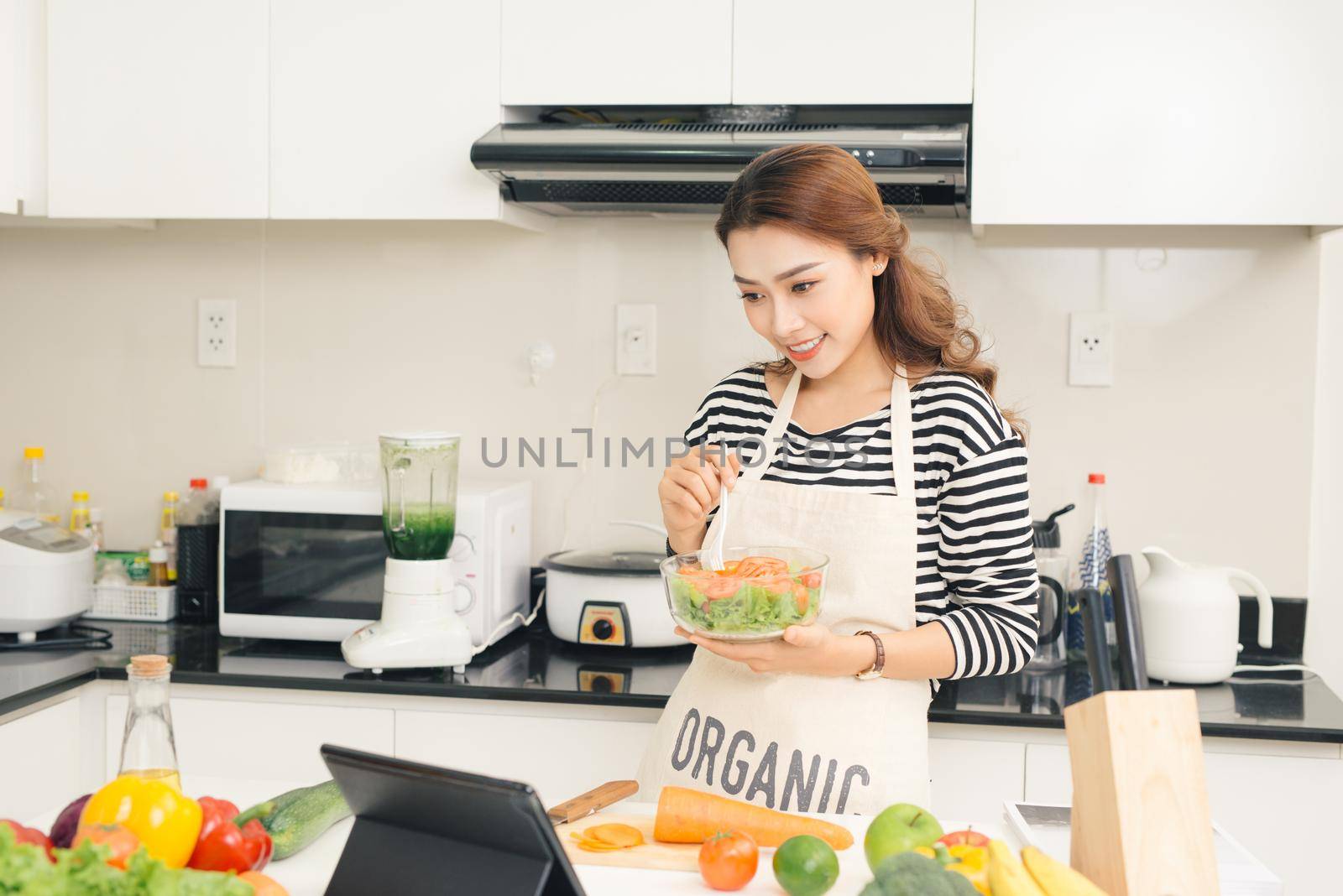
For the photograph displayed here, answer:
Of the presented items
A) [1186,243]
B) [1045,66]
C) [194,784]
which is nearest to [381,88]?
[1045,66]

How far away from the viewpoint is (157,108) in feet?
6.82

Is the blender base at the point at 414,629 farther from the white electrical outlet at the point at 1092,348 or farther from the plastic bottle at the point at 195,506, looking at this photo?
the white electrical outlet at the point at 1092,348

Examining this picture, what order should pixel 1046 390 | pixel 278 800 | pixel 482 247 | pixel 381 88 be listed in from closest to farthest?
1. pixel 278 800
2. pixel 381 88
3. pixel 1046 390
4. pixel 482 247

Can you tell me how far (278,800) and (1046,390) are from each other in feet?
5.15

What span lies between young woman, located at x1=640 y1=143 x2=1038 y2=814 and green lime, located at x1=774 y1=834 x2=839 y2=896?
36 centimetres

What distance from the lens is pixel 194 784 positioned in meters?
1.20

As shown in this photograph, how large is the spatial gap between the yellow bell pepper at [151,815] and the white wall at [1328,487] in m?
1.89

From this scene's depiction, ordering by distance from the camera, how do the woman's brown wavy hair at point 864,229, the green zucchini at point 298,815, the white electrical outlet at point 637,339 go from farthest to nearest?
the white electrical outlet at point 637,339 → the woman's brown wavy hair at point 864,229 → the green zucchini at point 298,815

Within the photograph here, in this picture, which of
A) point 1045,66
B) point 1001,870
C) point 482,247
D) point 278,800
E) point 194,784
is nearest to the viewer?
point 1001,870

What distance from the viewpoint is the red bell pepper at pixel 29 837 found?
2.62 ft

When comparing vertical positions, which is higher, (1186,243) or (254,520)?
(1186,243)

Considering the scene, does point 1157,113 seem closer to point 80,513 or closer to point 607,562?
point 607,562

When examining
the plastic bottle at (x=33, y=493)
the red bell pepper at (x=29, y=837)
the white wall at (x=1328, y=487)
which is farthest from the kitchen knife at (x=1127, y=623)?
the plastic bottle at (x=33, y=493)

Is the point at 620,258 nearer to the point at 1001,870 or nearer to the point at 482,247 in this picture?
the point at 482,247
